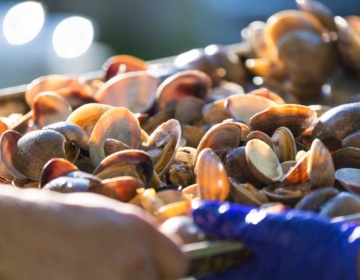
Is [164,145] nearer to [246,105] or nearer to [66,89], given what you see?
[246,105]

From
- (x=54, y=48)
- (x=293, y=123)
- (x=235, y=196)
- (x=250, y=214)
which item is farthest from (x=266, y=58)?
(x=54, y=48)

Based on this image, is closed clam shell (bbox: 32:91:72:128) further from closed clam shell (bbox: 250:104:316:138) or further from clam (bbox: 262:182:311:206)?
clam (bbox: 262:182:311:206)

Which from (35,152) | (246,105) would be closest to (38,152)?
(35,152)

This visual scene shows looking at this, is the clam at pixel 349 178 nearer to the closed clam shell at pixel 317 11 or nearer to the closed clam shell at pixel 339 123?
the closed clam shell at pixel 339 123

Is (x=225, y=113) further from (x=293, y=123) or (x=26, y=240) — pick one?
(x=26, y=240)

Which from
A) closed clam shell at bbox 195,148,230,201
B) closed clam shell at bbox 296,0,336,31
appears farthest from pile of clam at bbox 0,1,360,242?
closed clam shell at bbox 296,0,336,31
